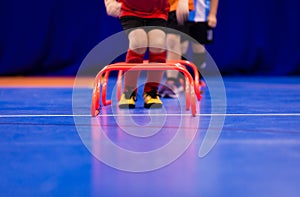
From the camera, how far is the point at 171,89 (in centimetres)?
307

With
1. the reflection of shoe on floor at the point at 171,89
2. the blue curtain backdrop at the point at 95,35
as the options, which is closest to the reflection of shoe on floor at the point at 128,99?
the reflection of shoe on floor at the point at 171,89

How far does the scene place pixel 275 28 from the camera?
197 inches

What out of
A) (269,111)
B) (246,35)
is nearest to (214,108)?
(269,111)

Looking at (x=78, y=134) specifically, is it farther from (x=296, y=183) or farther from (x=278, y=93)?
(x=278, y=93)

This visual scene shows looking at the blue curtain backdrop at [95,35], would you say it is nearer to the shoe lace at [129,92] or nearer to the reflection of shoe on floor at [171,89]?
the reflection of shoe on floor at [171,89]

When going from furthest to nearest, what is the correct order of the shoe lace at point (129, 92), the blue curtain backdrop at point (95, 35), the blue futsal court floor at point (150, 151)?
1. the blue curtain backdrop at point (95, 35)
2. the shoe lace at point (129, 92)
3. the blue futsal court floor at point (150, 151)

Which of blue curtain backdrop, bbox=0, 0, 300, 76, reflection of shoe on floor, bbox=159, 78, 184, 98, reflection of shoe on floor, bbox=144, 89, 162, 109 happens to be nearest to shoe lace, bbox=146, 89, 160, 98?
reflection of shoe on floor, bbox=144, 89, 162, 109

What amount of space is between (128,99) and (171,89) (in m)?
0.75

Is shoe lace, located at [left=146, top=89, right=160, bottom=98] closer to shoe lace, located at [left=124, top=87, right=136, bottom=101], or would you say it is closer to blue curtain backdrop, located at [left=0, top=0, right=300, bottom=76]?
shoe lace, located at [left=124, top=87, right=136, bottom=101]

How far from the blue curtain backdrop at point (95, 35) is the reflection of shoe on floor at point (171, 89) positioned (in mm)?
1797

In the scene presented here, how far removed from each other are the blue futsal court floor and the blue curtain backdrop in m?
2.62

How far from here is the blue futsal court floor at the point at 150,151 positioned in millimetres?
1047

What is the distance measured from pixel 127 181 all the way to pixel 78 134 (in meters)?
0.56

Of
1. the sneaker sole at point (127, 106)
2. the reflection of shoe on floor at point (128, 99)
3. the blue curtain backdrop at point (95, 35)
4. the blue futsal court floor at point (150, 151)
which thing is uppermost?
the blue futsal court floor at point (150, 151)
